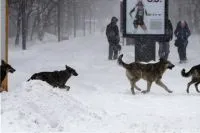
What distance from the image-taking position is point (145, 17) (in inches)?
811

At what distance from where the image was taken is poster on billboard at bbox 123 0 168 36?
20.4 meters

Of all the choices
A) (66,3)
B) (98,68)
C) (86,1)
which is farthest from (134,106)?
(86,1)

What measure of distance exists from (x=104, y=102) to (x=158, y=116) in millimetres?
2200

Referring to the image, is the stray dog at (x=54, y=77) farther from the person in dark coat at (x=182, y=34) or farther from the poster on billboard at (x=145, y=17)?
the person in dark coat at (x=182, y=34)

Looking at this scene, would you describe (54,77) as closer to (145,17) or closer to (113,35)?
(145,17)

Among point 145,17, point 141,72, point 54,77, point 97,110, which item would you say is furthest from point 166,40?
point 97,110

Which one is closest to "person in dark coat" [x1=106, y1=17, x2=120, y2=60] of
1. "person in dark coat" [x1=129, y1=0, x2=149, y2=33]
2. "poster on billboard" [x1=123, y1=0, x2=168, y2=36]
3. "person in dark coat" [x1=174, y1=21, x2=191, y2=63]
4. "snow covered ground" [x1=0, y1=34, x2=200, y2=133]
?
"poster on billboard" [x1=123, y1=0, x2=168, y2=36]

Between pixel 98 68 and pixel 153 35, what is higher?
pixel 153 35

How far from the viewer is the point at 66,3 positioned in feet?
185

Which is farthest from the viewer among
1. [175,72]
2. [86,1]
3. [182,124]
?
[86,1]

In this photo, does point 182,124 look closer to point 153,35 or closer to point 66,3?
point 153,35

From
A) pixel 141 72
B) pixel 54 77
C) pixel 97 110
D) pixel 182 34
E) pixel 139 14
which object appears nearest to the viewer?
pixel 97 110

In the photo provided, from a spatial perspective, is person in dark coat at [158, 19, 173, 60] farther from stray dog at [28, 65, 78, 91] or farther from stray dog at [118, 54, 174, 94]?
stray dog at [28, 65, 78, 91]

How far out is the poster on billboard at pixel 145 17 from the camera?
2044 centimetres
